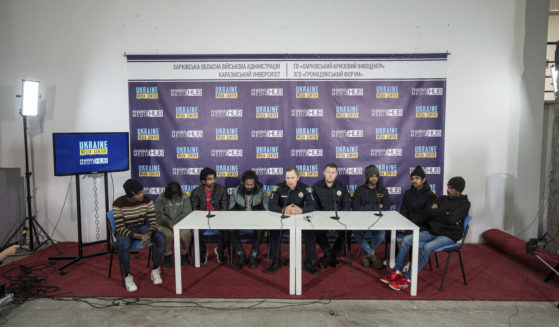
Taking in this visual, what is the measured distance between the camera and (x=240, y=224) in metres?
3.24

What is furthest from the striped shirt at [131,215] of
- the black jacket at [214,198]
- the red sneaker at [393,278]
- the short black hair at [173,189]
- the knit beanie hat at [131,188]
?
the red sneaker at [393,278]

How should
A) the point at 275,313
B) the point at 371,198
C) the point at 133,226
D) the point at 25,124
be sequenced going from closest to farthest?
the point at 275,313, the point at 133,226, the point at 371,198, the point at 25,124

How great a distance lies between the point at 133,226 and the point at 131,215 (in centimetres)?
15

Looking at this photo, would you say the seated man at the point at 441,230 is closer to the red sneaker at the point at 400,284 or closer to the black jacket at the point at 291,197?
the red sneaker at the point at 400,284

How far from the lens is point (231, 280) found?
3.56 m

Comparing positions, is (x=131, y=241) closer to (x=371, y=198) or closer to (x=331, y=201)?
(x=331, y=201)

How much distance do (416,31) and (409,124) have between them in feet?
4.59

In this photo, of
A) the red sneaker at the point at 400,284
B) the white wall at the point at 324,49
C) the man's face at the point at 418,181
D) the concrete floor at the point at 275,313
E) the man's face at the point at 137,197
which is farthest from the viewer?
the white wall at the point at 324,49

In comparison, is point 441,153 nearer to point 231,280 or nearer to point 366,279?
point 366,279

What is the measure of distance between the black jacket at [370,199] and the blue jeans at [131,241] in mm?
2452

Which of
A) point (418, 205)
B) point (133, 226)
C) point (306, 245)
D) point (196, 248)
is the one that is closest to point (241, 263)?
point (196, 248)

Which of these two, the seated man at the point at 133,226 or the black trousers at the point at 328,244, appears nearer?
the seated man at the point at 133,226

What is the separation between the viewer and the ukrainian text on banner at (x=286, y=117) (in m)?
4.67

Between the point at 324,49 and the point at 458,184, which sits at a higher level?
the point at 324,49
